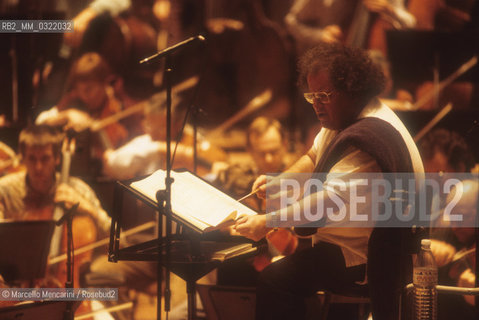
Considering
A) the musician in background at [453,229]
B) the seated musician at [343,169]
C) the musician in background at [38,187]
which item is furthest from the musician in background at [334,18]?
the seated musician at [343,169]

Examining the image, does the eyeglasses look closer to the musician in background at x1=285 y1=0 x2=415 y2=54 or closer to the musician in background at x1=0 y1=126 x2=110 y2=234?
the musician in background at x1=0 y1=126 x2=110 y2=234

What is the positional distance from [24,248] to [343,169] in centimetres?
159

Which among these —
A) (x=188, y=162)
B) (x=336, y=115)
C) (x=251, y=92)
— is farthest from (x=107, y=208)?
(x=251, y=92)

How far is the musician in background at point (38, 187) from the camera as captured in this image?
3.44m

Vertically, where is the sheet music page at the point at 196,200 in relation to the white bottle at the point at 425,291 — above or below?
above

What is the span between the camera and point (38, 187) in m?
3.47

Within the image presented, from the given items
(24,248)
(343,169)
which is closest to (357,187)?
(343,169)

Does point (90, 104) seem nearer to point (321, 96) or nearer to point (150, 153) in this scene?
point (150, 153)

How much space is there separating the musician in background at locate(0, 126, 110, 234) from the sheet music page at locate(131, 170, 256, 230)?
3.77ft

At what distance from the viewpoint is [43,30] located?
410cm

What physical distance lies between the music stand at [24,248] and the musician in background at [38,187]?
518mm

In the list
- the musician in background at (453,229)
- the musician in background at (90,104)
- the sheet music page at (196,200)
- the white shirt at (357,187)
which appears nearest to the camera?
the white shirt at (357,187)

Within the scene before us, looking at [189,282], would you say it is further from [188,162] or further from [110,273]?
[188,162]

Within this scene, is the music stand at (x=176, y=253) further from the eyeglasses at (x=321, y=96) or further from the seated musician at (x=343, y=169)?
the eyeglasses at (x=321, y=96)
